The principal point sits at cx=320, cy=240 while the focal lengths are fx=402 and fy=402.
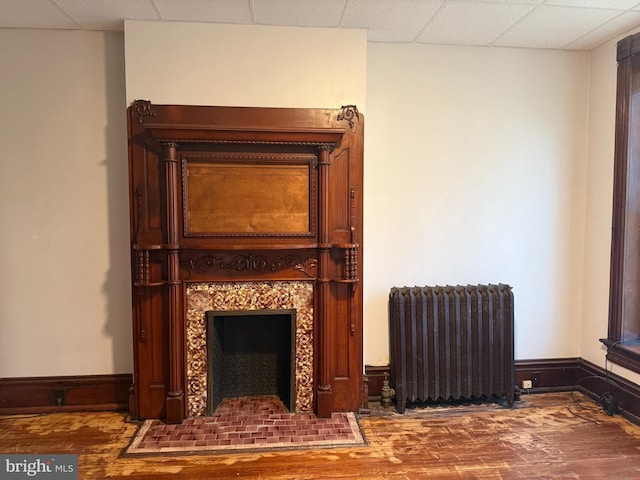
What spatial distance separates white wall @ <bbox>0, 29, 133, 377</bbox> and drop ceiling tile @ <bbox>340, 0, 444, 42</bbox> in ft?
5.57

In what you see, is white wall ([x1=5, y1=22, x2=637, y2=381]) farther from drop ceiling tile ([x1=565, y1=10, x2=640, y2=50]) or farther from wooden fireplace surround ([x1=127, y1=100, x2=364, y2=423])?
wooden fireplace surround ([x1=127, y1=100, x2=364, y2=423])

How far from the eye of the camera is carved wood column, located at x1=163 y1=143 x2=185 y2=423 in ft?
8.73

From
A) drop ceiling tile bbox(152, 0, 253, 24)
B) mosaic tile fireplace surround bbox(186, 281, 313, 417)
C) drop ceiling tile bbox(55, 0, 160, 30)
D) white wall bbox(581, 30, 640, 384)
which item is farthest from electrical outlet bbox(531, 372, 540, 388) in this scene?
drop ceiling tile bbox(55, 0, 160, 30)

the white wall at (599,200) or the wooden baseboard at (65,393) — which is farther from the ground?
the white wall at (599,200)

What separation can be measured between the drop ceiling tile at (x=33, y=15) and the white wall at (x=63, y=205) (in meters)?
0.08

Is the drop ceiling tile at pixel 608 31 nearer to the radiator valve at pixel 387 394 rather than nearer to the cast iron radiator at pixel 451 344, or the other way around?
the cast iron radiator at pixel 451 344

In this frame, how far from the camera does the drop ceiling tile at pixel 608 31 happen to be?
2664 millimetres

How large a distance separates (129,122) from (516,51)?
292 cm

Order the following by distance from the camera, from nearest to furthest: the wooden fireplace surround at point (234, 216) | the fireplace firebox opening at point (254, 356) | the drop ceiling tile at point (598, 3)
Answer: the drop ceiling tile at point (598, 3) < the wooden fireplace surround at point (234, 216) < the fireplace firebox opening at point (254, 356)

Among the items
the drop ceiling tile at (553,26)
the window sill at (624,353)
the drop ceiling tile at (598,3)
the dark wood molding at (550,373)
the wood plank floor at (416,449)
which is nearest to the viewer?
the wood plank floor at (416,449)

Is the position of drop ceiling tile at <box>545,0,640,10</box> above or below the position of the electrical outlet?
above

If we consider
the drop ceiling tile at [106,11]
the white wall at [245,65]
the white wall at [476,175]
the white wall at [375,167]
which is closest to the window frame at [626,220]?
the white wall at [375,167]

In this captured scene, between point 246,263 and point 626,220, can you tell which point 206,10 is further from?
point 626,220

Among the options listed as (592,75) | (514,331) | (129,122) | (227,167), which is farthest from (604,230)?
(129,122)
